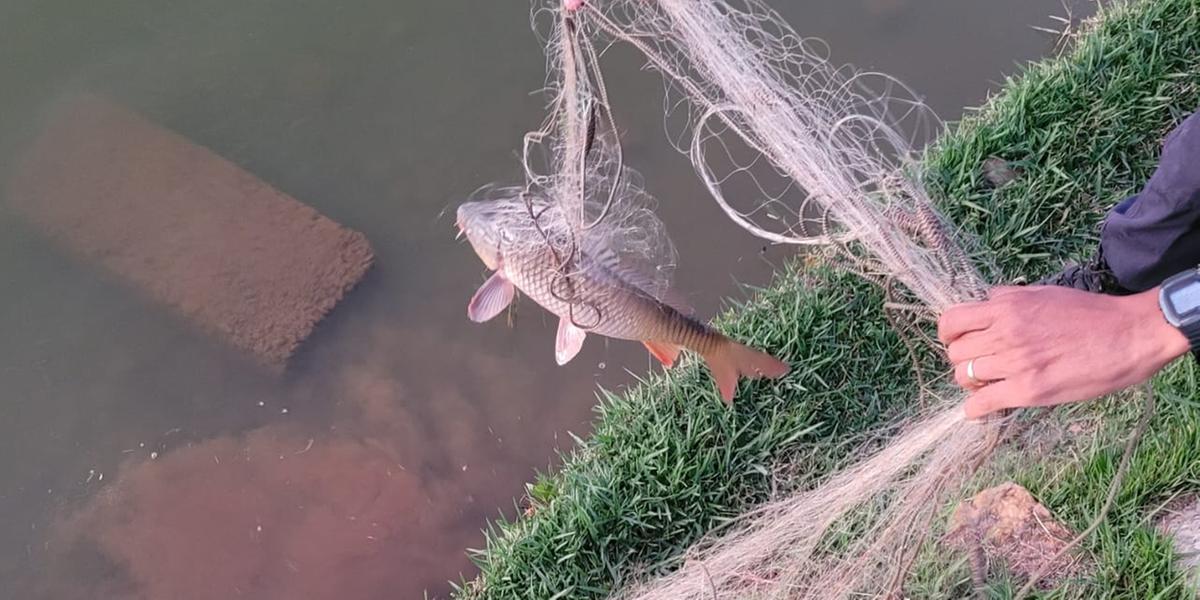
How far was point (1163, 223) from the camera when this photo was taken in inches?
87.7

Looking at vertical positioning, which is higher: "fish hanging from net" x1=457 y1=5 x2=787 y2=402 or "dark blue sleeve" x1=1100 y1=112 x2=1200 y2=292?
"dark blue sleeve" x1=1100 y1=112 x2=1200 y2=292

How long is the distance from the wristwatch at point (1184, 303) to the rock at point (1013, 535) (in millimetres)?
1474

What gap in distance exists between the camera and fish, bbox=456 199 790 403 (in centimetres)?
267

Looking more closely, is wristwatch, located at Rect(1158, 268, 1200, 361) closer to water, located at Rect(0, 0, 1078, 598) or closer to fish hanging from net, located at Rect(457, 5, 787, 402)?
fish hanging from net, located at Rect(457, 5, 787, 402)

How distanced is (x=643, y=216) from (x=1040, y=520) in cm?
166

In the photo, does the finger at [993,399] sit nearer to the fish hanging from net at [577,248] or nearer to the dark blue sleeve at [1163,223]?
the dark blue sleeve at [1163,223]

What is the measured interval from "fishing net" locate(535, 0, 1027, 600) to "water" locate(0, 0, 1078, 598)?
1201 mm

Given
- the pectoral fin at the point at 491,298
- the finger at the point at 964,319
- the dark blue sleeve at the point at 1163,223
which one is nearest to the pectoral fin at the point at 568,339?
the pectoral fin at the point at 491,298

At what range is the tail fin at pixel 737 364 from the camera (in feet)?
10.5

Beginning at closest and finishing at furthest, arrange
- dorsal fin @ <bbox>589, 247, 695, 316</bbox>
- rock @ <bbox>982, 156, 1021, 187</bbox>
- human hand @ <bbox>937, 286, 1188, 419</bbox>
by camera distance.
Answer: human hand @ <bbox>937, 286, 1188, 419</bbox> < dorsal fin @ <bbox>589, 247, 695, 316</bbox> < rock @ <bbox>982, 156, 1021, 187</bbox>

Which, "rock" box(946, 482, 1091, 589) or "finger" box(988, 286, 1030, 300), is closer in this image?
"finger" box(988, 286, 1030, 300)

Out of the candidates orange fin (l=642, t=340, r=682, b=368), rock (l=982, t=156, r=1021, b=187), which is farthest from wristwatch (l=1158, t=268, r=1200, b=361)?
rock (l=982, t=156, r=1021, b=187)

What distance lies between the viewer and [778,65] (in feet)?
10.4

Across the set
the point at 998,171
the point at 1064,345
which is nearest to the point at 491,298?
the point at 1064,345
